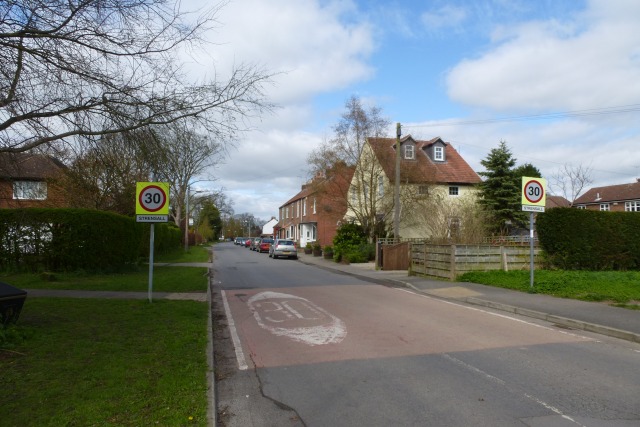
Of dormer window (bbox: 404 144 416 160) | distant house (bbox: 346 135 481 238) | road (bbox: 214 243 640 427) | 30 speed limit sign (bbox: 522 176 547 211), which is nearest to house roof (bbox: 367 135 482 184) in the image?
distant house (bbox: 346 135 481 238)

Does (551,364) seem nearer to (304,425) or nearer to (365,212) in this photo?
(304,425)

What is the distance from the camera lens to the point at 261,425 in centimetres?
462

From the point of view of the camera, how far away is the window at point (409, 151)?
117 feet

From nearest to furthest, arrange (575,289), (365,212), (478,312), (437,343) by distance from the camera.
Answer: (437,343) → (478,312) → (575,289) → (365,212)

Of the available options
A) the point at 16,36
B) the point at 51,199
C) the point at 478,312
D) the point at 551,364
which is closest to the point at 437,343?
the point at 551,364

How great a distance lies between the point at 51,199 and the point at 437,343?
2356 cm

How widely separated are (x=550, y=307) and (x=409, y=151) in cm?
2561

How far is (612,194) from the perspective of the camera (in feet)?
207

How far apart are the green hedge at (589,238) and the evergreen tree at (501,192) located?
14.3 m

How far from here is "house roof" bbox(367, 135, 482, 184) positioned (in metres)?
32.1

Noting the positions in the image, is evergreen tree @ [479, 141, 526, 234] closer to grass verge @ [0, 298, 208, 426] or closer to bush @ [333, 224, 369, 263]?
bush @ [333, 224, 369, 263]

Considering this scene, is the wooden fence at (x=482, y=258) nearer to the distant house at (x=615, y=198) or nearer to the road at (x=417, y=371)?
the road at (x=417, y=371)

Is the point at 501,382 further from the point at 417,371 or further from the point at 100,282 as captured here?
the point at 100,282

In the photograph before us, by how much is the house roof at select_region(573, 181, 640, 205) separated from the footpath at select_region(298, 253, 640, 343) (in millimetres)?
54154
